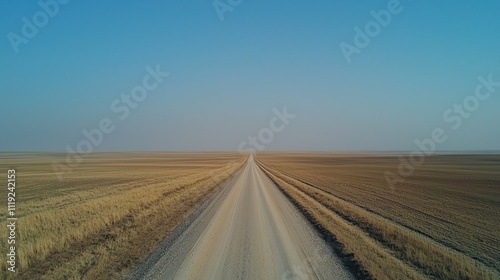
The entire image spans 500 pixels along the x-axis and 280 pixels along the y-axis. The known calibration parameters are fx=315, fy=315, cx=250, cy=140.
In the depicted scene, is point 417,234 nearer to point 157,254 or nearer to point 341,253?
point 341,253

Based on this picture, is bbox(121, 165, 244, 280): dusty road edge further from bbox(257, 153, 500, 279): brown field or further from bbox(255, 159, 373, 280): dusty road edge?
bbox(257, 153, 500, 279): brown field

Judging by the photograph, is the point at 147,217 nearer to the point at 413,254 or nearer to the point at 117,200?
the point at 117,200

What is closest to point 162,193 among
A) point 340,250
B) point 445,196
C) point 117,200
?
point 117,200

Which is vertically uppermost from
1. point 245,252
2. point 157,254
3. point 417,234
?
point 157,254

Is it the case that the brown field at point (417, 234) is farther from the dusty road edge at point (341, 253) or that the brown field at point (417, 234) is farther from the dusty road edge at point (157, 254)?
the dusty road edge at point (157, 254)

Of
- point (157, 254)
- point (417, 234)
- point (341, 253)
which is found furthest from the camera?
point (417, 234)

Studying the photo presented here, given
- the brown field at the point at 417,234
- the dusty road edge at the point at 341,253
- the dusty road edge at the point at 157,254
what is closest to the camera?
the dusty road edge at the point at 157,254

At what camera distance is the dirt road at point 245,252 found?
784 centimetres

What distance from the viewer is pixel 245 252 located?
9.43 m

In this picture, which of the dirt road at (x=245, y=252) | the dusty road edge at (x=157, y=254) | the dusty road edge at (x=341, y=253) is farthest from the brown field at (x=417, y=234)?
the dusty road edge at (x=157, y=254)

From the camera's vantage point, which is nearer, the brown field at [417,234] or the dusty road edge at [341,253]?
the dusty road edge at [341,253]

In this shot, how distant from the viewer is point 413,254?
10008 millimetres

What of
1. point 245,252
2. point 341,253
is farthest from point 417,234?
point 245,252

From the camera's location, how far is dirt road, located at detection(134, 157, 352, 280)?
784 cm
